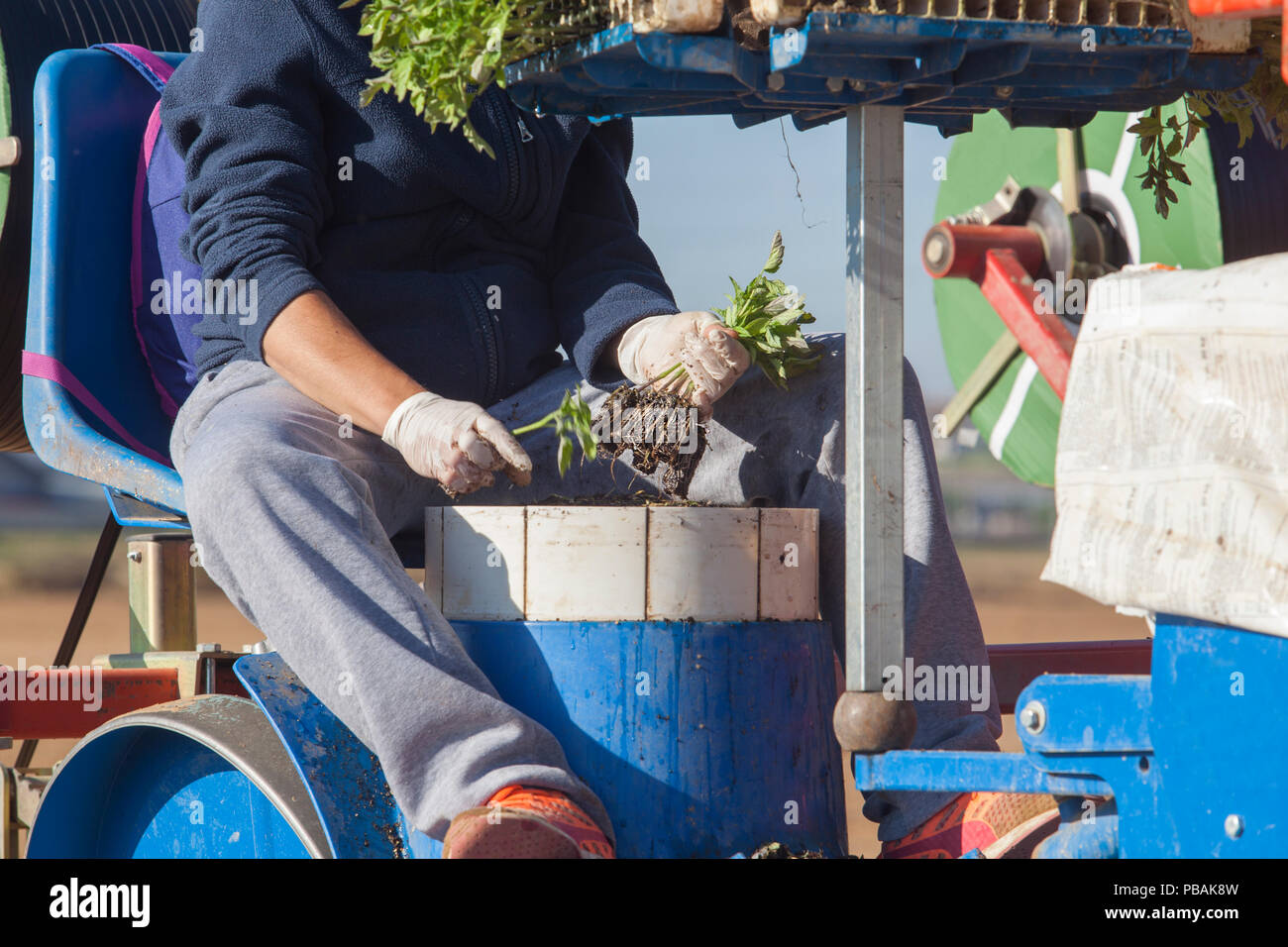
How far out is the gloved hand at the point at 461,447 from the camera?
1970 millimetres

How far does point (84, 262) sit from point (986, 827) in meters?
2.09

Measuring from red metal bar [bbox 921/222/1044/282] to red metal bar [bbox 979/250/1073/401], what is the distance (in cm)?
4

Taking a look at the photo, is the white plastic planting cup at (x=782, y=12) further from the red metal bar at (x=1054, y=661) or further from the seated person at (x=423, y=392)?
the red metal bar at (x=1054, y=661)

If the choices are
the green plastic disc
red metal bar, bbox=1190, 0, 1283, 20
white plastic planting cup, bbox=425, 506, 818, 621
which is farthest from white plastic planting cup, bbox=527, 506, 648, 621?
the green plastic disc

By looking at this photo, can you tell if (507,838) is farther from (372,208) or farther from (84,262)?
(84,262)

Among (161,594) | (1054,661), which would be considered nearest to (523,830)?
(1054,661)

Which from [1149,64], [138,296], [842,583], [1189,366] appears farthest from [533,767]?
[138,296]

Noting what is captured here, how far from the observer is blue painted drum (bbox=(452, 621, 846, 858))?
1.89 m

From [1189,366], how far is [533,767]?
0.90 meters

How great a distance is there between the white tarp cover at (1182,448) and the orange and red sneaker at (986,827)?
1.71 feet

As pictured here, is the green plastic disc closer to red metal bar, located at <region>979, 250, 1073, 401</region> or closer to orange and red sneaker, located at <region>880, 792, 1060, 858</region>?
red metal bar, located at <region>979, 250, 1073, 401</region>

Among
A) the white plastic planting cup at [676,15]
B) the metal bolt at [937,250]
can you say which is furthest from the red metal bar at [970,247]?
the white plastic planting cup at [676,15]

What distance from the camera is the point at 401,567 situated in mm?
1986
